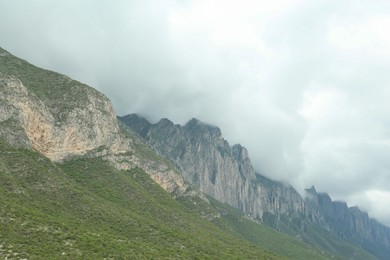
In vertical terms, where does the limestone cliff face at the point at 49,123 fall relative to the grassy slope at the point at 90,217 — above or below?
above

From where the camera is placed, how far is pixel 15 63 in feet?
625

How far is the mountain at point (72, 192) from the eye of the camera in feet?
290

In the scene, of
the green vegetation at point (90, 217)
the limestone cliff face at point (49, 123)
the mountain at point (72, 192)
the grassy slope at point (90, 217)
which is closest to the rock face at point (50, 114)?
the limestone cliff face at point (49, 123)

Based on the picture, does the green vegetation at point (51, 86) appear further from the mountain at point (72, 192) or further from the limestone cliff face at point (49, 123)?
the limestone cliff face at point (49, 123)

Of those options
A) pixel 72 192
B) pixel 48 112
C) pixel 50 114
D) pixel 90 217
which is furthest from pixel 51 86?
pixel 90 217

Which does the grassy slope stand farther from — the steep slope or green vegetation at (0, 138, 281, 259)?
the steep slope

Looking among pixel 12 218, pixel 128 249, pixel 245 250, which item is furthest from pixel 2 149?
pixel 245 250

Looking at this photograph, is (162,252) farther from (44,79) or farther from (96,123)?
(44,79)

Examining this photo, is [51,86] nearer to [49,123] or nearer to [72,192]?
[49,123]

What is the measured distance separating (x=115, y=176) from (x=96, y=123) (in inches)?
1316

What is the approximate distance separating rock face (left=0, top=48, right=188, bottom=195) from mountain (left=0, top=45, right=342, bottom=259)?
0.41m

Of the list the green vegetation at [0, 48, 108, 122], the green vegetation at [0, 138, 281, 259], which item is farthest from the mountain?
the green vegetation at [0, 48, 108, 122]

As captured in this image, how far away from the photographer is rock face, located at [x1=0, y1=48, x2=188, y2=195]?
15250 centimetres

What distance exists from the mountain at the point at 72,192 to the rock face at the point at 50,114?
1.33 feet
